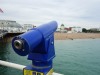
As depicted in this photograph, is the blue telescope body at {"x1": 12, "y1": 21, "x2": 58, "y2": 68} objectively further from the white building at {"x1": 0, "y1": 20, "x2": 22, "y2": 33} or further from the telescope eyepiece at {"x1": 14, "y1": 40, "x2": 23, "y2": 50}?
the white building at {"x1": 0, "y1": 20, "x2": 22, "y2": 33}

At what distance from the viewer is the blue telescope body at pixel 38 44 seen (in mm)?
1171

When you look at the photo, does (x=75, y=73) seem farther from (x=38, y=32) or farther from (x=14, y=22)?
(x=14, y=22)

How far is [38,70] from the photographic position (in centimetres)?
137

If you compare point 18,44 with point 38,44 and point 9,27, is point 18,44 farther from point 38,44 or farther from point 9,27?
point 9,27

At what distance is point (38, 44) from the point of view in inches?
51.5

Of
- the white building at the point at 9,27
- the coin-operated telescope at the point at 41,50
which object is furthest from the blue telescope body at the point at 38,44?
the white building at the point at 9,27

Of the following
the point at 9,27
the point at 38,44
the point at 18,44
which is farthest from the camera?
the point at 9,27

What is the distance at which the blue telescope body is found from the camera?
117 centimetres

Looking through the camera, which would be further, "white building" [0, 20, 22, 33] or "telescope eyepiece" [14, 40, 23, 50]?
Result: "white building" [0, 20, 22, 33]

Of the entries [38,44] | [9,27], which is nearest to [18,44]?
[38,44]

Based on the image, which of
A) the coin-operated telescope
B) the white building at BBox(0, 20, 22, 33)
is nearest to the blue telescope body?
the coin-operated telescope

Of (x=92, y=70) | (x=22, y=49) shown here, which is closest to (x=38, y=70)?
(x=22, y=49)

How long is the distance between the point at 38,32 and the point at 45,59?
0.23m

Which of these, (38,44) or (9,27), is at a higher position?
(38,44)
